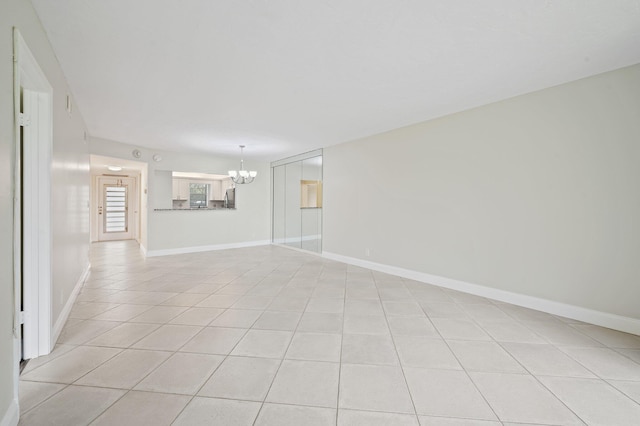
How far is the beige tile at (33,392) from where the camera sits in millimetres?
1568

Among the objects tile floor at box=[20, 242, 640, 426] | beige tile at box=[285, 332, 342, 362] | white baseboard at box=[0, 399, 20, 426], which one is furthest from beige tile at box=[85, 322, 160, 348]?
beige tile at box=[285, 332, 342, 362]

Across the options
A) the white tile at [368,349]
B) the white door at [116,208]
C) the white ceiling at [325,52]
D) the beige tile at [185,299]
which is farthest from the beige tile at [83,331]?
the white door at [116,208]

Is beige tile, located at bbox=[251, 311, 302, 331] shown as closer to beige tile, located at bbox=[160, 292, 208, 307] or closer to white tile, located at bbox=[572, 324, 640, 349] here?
beige tile, located at bbox=[160, 292, 208, 307]

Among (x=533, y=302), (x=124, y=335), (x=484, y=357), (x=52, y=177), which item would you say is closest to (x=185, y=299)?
(x=124, y=335)

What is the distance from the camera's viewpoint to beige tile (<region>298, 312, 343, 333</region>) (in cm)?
259

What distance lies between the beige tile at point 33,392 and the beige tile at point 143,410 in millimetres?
468

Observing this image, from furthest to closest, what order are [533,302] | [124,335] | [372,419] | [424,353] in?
[533,302], [124,335], [424,353], [372,419]

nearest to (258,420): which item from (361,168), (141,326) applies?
(141,326)

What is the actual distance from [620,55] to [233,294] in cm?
469

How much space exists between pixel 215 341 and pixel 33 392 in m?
1.09

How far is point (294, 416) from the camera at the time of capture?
59.4 inches

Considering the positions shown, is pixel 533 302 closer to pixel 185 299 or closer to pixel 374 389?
pixel 374 389

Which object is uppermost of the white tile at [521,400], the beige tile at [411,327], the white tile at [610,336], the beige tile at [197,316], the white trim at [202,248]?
the white trim at [202,248]

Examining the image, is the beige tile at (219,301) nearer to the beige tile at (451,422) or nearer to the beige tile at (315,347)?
the beige tile at (315,347)
